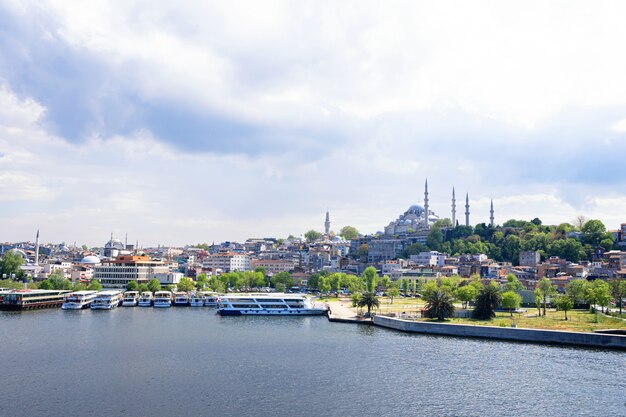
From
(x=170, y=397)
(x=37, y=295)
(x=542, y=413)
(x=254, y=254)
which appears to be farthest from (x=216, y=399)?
(x=254, y=254)

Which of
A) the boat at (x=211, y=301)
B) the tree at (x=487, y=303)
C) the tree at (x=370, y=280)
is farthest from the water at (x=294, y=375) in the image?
the tree at (x=370, y=280)

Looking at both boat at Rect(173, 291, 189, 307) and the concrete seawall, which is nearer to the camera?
the concrete seawall

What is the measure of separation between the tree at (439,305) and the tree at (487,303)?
3.11 meters

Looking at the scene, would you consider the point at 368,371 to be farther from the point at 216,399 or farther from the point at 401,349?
the point at 216,399

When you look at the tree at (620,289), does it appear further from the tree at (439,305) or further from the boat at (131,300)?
the boat at (131,300)

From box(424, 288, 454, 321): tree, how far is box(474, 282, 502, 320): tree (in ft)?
10.2

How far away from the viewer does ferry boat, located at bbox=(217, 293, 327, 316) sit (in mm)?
74312

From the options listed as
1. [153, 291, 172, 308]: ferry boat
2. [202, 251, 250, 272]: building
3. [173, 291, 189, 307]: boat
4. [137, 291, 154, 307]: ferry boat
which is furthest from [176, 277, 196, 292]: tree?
[202, 251, 250, 272]: building

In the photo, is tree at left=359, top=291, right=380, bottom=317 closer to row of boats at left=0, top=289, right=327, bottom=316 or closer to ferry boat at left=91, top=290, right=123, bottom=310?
row of boats at left=0, top=289, right=327, bottom=316

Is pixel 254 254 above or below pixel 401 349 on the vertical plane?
above

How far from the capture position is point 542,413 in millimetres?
29250

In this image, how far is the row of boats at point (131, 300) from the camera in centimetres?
7988

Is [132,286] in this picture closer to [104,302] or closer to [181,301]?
[181,301]

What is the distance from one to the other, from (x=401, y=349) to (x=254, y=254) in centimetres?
14836
